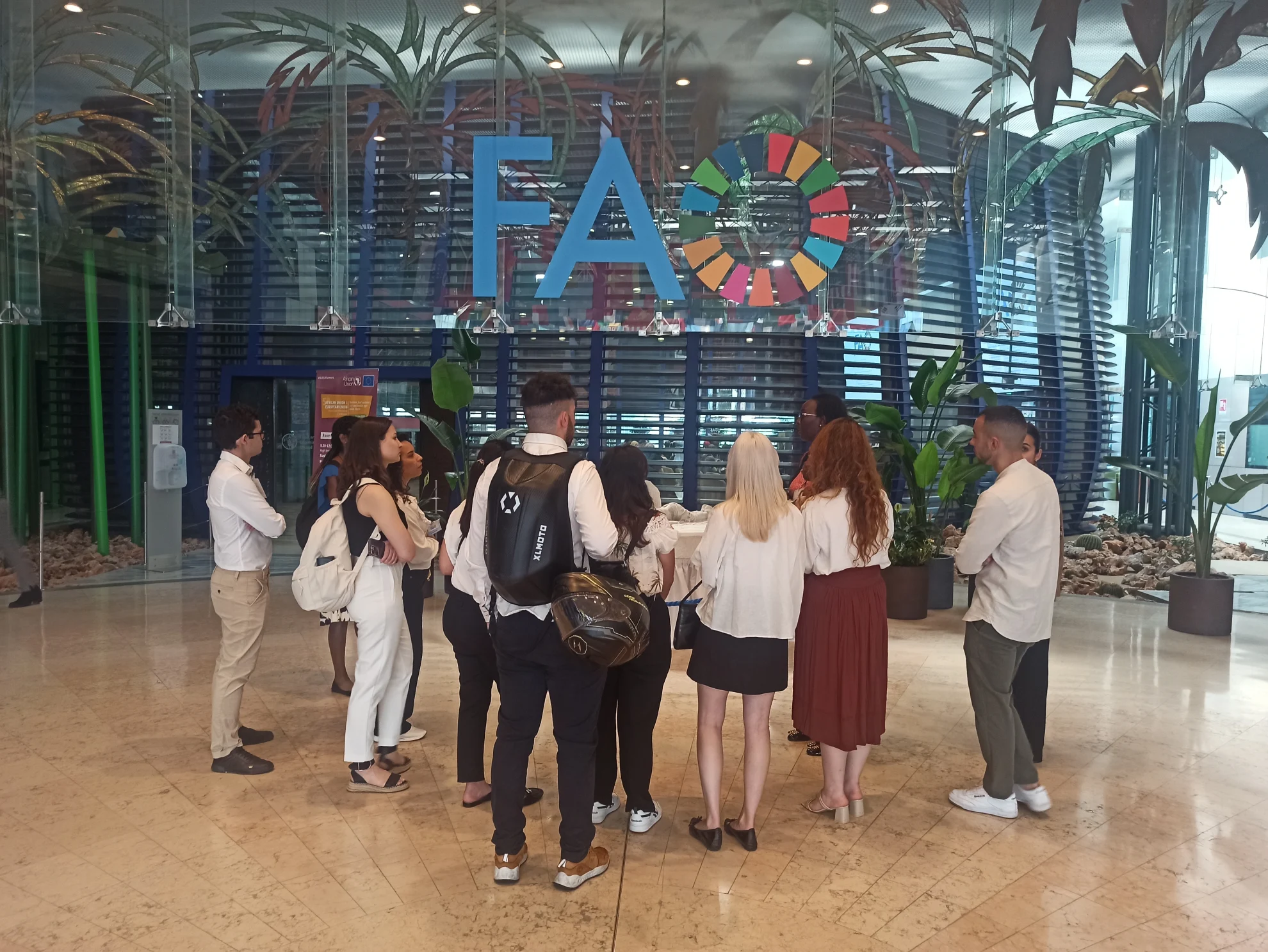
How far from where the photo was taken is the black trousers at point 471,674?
3.54 metres

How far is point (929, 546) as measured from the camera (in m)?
7.44

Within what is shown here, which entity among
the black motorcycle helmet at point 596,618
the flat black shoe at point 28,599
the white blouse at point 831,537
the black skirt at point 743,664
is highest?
the white blouse at point 831,537

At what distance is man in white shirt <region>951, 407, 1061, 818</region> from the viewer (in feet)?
11.6

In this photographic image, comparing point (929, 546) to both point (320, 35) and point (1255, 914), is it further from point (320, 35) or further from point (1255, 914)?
point (320, 35)

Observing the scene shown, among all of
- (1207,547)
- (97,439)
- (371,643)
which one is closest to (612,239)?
(371,643)

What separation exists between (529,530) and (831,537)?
118 centimetres

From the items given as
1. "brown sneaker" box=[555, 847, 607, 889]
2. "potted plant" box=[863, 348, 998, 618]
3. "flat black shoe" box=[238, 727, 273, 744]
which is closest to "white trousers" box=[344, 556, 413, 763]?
"flat black shoe" box=[238, 727, 273, 744]

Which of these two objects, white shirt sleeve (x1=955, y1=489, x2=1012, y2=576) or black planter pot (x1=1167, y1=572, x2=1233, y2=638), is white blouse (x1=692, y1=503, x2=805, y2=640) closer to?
white shirt sleeve (x1=955, y1=489, x2=1012, y2=576)

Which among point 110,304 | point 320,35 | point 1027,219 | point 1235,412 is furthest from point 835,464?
point 110,304

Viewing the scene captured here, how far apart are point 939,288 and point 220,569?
5.13 meters

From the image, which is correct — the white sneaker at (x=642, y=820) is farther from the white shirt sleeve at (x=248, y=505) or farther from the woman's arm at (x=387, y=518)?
the white shirt sleeve at (x=248, y=505)

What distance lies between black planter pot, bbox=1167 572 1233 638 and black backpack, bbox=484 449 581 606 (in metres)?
5.90

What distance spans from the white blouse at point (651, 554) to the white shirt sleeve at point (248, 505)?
5.16ft

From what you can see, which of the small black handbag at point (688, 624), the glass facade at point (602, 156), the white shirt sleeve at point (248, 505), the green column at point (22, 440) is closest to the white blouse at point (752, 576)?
the small black handbag at point (688, 624)
